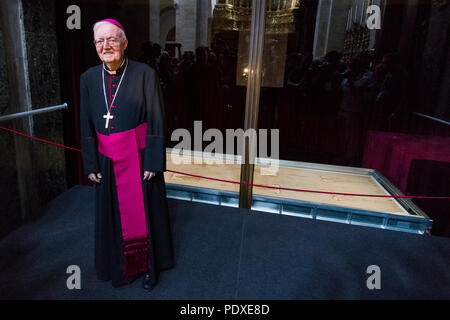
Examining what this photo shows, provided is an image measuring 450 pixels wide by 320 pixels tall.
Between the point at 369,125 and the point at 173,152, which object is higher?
the point at 369,125

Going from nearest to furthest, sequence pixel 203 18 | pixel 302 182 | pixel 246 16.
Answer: pixel 302 182 → pixel 246 16 → pixel 203 18

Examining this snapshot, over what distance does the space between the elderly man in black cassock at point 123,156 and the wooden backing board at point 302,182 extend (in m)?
1.68

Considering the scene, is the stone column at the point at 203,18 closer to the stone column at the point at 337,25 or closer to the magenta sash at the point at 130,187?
the stone column at the point at 337,25

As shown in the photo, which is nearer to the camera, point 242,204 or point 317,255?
point 317,255

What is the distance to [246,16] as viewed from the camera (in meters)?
4.21

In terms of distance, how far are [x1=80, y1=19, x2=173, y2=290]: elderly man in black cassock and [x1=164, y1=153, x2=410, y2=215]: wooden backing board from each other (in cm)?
168

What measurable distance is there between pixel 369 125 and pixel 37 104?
4.08 m

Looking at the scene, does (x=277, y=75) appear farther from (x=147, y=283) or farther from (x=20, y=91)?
(x=147, y=283)

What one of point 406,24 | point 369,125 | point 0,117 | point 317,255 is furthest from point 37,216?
point 406,24

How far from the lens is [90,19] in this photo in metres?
3.59

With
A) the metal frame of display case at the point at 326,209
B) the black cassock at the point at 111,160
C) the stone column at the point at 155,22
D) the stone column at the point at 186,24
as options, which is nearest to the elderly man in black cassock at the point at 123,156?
the black cassock at the point at 111,160

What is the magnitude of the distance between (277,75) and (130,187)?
120 inches

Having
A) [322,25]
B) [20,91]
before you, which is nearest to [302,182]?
[322,25]
